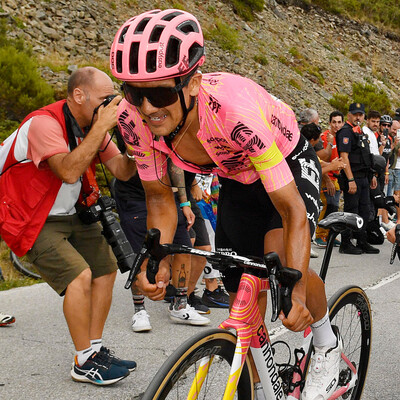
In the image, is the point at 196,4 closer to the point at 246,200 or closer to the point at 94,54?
the point at 94,54

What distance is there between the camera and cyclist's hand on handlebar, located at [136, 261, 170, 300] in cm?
258

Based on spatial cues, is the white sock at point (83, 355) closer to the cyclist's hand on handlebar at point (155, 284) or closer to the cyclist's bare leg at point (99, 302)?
the cyclist's bare leg at point (99, 302)

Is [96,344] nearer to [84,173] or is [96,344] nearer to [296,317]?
[84,173]

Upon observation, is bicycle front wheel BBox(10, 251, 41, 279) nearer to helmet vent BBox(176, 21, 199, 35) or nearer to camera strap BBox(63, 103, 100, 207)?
camera strap BBox(63, 103, 100, 207)

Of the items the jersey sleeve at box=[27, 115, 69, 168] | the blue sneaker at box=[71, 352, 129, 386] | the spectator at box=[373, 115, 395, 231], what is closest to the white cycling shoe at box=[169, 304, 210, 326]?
the blue sneaker at box=[71, 352, 129, 386]

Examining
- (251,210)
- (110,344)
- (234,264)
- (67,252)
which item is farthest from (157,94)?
(110,344)

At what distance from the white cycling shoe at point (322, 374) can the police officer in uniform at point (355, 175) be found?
6406 mm

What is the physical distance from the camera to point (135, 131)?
107 inches

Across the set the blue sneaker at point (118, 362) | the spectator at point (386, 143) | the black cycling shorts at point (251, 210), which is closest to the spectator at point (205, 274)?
the blue sneaker at point (118, 362)

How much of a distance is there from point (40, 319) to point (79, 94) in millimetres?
2354

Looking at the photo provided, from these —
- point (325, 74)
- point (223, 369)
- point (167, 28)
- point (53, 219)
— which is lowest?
point (325, 74)

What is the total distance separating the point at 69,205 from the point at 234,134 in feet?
6.09

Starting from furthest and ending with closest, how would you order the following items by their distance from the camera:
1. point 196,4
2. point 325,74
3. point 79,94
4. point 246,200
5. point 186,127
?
point 325,74 < point 196,4 < point 79,94 < point 246,200 < point 186,127

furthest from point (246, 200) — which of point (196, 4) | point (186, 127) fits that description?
point (196, 4)
